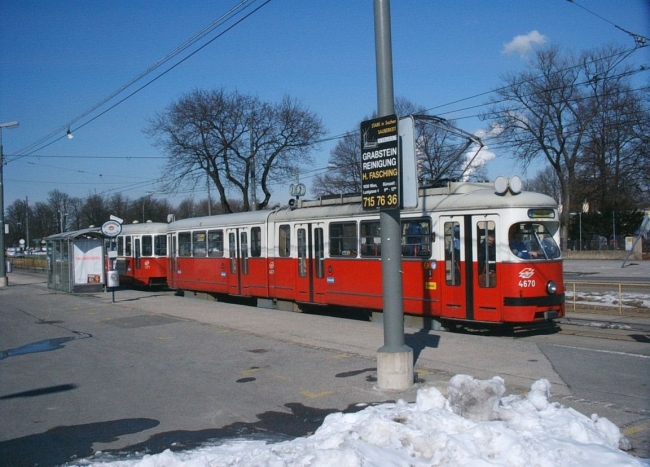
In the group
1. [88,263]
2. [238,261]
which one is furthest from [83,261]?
[238,261]

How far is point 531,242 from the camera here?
12.5 m

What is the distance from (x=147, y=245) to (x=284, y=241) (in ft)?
43.1

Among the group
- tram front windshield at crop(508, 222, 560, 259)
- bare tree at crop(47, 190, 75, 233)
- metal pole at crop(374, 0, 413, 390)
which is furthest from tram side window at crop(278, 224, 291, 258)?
bare tree at crop(47, 190, 75, 233)

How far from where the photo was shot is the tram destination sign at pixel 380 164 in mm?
8367

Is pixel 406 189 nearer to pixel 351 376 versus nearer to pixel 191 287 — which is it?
pixel 351 376

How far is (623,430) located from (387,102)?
4842 millimetres

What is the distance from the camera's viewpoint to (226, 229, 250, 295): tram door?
786 inches

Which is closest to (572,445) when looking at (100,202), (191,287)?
(191,287)

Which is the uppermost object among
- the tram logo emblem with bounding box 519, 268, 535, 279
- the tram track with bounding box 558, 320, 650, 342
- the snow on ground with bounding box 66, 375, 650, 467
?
the tram logo emblem with bounding box 519, 268, 535, 279

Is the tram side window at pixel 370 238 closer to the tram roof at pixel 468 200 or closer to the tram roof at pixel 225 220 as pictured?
the tram roof at pixel 468 200

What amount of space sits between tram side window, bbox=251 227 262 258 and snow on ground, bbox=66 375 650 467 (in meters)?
13.1

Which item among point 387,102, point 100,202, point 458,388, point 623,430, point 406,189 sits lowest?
point 623,430

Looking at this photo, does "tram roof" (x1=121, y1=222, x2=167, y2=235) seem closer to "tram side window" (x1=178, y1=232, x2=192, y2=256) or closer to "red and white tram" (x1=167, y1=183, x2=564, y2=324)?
"tram side window" (x1=178, y1=232, x2=192, y2=256)

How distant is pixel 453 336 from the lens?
12633mm
